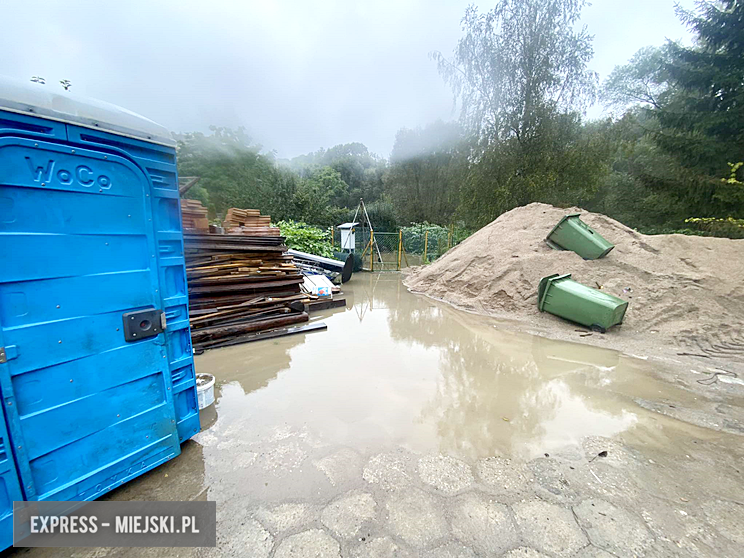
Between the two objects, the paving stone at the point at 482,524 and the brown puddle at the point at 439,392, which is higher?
the paving stone at the point at 482,524

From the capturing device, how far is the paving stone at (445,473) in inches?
87.4

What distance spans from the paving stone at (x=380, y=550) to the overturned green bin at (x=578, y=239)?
8.02 meters

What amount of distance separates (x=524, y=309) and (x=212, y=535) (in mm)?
6994

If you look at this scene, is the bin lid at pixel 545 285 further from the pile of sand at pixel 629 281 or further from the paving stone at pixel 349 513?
the paving stone at pixel 349 513

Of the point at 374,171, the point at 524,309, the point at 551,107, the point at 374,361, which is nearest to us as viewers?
the point at 374,361

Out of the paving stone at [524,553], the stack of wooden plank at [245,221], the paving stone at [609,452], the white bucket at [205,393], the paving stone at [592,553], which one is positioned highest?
the stack of wooden plank at [245,221]

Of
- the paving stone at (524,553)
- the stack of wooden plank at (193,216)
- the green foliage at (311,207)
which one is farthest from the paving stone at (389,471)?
the green foliage at (311,207)

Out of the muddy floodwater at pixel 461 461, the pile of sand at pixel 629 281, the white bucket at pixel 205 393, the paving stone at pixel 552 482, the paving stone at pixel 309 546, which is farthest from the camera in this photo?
the pile of sand at pixel 629 281

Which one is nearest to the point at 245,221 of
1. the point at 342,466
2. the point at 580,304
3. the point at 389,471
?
the point at 342,466

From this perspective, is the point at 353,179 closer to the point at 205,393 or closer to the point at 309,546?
the point at 205,393

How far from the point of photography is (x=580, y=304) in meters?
5.87

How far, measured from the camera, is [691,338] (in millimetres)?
5359

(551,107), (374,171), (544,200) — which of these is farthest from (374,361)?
(374,171)

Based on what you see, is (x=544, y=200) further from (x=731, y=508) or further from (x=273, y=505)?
(x=273, y=505)
